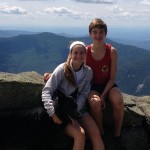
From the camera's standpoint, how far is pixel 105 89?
976 centimetres

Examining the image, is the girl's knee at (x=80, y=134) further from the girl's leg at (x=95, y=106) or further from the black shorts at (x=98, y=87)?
the black shorts at (x=98, y=87)

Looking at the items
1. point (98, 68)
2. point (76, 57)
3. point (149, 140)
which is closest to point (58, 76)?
point (76, 57)

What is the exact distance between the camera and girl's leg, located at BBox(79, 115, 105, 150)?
8.73 meters

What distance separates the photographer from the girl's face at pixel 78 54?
29.6ft

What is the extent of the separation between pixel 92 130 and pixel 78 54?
2.14m

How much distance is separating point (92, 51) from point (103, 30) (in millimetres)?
770

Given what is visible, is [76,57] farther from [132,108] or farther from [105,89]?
[132,108]

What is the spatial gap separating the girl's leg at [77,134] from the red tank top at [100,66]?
1829 millimetres

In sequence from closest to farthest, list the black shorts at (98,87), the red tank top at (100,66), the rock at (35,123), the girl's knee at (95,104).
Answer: the rock at (35,123) < the girl's knee at (95,104) < the red tank top at (100,66) < the black shorts at (98,87)

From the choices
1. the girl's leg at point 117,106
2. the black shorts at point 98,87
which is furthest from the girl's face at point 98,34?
the girl's leg at point 117,106

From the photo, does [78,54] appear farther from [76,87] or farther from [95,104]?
[95,104]

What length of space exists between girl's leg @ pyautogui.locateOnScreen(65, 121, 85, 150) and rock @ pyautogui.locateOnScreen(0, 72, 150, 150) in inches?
14.9

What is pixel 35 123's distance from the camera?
29.5 feet

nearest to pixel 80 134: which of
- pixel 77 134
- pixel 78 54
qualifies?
pixel 77 134
